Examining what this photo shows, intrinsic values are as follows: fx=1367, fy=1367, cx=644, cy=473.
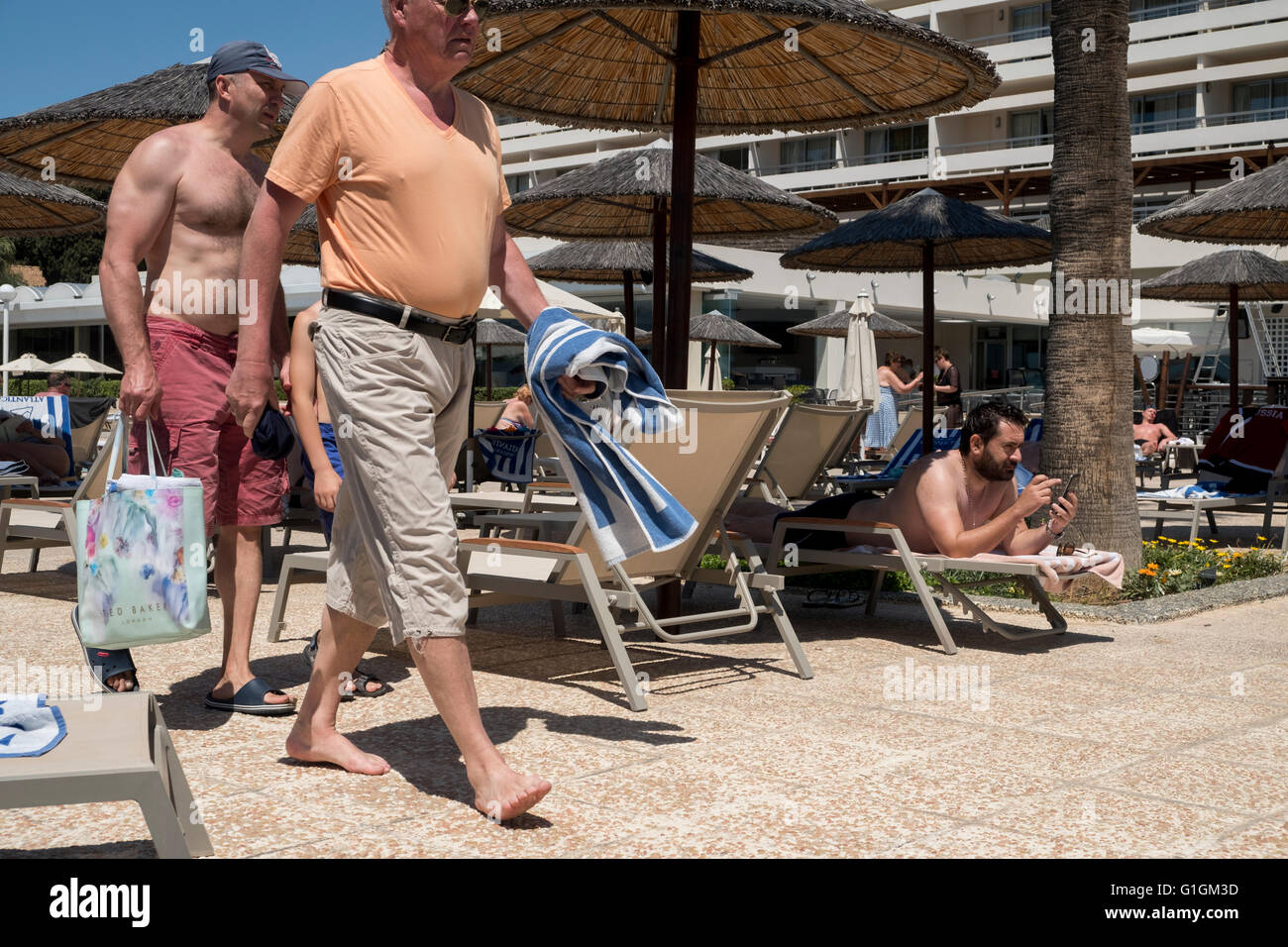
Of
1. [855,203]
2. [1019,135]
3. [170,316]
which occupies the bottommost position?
[170,316]

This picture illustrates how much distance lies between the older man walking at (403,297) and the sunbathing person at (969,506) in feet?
8.82

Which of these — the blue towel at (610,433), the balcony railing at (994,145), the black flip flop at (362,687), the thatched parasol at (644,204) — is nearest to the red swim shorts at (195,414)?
the black flip flop at (362,687)

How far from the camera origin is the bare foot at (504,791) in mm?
2939

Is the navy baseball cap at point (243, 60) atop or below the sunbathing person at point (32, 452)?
atop

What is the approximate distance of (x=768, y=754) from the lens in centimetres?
375

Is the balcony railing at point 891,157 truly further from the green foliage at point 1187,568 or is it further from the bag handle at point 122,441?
the bag handle at point 122,441

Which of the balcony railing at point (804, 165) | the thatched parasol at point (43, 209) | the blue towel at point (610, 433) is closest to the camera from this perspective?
the blue towel at point (610, 433)

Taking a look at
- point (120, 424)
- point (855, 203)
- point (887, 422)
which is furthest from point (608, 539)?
point (855, 203)

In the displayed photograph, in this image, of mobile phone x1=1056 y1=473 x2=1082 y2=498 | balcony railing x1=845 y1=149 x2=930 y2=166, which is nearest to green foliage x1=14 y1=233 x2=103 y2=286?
balcony railing x1=845 y1=149 x2=930 y2=166

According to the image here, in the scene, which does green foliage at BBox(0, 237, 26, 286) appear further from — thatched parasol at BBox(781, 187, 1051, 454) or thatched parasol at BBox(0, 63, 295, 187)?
thatched parasol at BBox(781, 187, 1051, 454)

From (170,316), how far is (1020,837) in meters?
2.79
